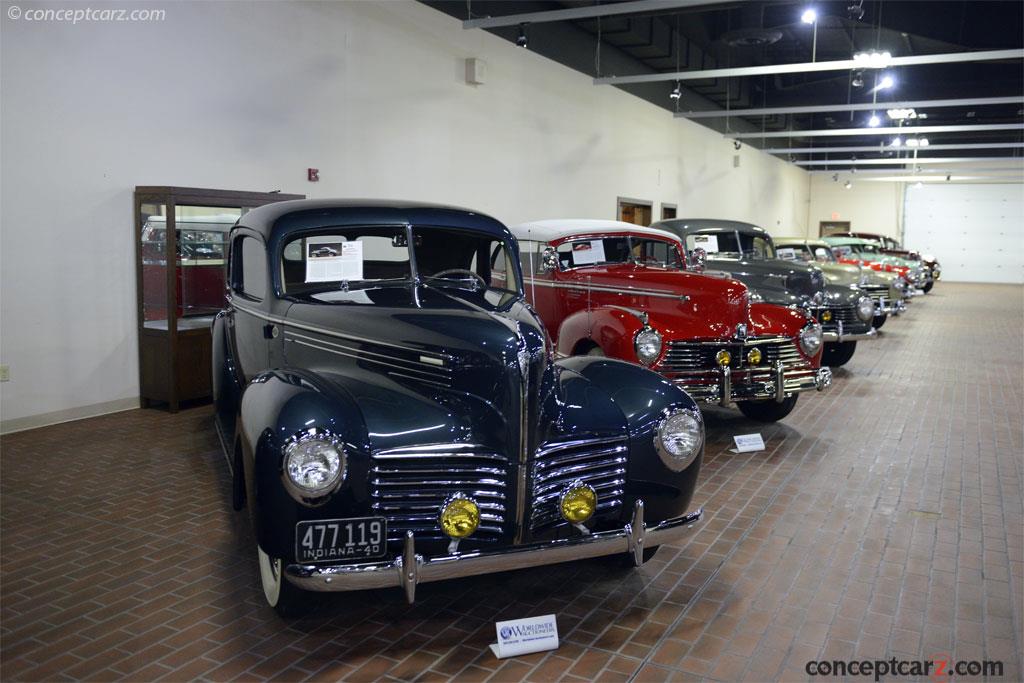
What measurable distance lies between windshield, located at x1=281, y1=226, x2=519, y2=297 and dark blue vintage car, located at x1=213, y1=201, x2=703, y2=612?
0.07m

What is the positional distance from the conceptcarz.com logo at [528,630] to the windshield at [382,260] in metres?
1.63

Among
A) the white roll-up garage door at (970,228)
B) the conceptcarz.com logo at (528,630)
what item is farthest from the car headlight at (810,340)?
the white roll-up garage door at (970,228)

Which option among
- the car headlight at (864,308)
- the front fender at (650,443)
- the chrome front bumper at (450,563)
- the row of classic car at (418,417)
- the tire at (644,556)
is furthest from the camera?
the car headlight at (864,308)

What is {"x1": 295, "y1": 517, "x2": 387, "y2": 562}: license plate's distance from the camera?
8.52 ft

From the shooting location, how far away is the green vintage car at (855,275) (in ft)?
35.0

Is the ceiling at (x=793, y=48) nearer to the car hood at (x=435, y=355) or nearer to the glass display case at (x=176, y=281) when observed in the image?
the glass display case at (x=176, y=281)

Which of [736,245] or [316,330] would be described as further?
[736,245]

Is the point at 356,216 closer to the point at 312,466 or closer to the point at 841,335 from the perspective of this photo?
the point at 312,466

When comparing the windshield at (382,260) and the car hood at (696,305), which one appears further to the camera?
the car hood at (696,305)

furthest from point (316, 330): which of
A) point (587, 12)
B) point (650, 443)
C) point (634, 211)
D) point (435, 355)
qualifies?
point (634, 211)

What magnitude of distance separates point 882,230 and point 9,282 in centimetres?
2988

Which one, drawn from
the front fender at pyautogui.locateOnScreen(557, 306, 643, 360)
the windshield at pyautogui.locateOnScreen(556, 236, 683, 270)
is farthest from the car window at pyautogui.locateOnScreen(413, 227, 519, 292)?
the windshield at pyautogui.locateOnScreen(556, 236, 683, 270)

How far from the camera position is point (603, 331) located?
17.9 feet

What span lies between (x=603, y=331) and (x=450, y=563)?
310 cm
